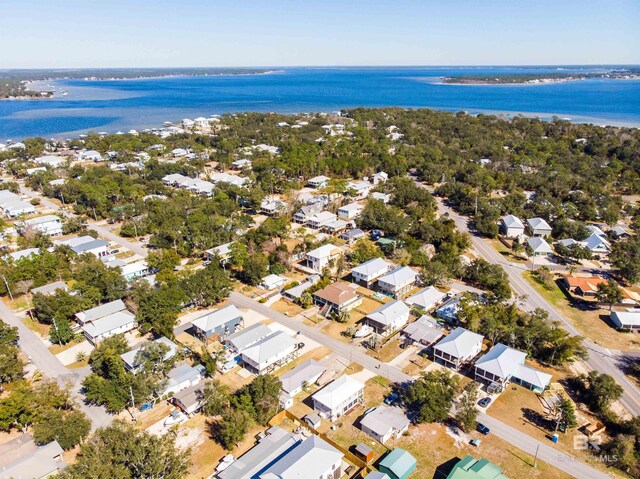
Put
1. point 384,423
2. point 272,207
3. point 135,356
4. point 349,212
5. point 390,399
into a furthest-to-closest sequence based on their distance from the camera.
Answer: point 272,207 → point 349,212 → point 135,356 → point 390,399 → point 384,423

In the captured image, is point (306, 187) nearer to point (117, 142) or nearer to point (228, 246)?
point (228, 246)

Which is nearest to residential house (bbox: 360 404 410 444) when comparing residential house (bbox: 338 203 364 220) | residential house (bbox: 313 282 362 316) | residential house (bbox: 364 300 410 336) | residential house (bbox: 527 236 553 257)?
residential house (bbox: 364 300 410 336)

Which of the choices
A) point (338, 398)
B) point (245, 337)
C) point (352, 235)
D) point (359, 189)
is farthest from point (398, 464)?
point (359, 189)

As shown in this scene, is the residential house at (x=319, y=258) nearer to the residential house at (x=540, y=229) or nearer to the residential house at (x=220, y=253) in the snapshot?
the residential house at (x=220, y=253)

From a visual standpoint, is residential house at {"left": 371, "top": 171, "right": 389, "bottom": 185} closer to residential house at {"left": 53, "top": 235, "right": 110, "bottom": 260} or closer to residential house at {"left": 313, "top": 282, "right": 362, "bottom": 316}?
residential house at {"left": 313, "top": 282, "right": 362, "bottom": 316}

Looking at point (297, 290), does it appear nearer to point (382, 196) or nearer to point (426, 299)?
point (426, 299)

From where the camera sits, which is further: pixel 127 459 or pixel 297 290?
pixel 297 290

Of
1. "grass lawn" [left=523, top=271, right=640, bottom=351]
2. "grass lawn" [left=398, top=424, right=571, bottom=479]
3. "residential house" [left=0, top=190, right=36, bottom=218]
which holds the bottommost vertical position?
"grass lawn" [left=398, top=424, right=571, bottom=479]
